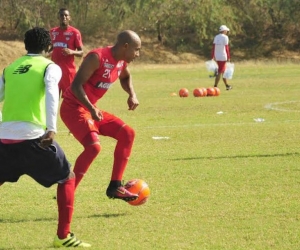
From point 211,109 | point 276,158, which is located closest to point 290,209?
point 276,158

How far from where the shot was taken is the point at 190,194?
10281 mm

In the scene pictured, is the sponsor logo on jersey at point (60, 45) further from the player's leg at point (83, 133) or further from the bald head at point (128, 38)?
the bald head at point (128, 38)

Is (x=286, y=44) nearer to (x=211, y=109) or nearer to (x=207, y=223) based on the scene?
(x=211, y=109)

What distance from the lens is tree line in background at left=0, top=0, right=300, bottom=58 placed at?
61750 millimetres

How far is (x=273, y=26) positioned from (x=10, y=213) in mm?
57147

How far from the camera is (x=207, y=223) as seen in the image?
8.64 m

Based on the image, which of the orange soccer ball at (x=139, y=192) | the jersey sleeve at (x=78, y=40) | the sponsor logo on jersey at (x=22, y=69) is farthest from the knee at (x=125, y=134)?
the jersey sleeve at (x=78, y=40)

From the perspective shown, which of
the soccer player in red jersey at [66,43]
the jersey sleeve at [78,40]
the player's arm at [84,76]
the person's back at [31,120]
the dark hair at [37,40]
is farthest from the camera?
the jersey sleeve at [78,40]

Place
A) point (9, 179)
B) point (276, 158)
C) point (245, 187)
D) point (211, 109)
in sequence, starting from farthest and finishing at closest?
point (211, 109) → point (276, 158) → point (245, 187) → point (9, 179)

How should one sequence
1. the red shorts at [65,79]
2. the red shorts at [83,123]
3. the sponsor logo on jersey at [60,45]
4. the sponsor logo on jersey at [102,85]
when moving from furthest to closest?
the sponsor logo on jersey at [60,45] < the red shorts at [65,79] < the sponsor logo on jersey at [102,85] < the red shorts at [83,123]

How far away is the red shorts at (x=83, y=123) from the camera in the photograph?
938 cm

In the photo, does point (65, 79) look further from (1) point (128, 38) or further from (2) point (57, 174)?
(2) point (57, 174)

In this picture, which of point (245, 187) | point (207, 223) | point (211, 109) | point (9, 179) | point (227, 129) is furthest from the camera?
point (211, 109)

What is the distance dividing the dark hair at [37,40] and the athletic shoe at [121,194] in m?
2.39
